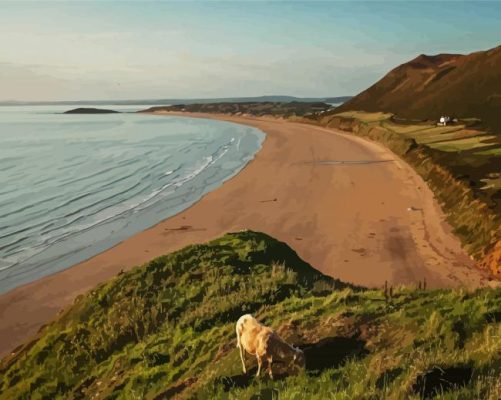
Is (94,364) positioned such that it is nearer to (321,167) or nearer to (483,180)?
(483,180)

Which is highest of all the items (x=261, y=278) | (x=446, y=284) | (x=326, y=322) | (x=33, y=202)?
(x=326, y=322)

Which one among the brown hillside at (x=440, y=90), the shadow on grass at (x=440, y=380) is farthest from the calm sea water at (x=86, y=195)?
the brown hillside at (x=440, y=90)

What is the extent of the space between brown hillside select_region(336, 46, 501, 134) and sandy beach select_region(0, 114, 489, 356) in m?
32.8

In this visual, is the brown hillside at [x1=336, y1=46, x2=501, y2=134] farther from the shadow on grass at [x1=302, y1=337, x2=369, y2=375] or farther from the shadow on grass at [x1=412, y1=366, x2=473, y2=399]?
the shadow on grass at [x1=412, y1=366, x2=473, y2=399]

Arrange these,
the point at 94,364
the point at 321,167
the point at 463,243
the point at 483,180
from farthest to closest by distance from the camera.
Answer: the point at 321,167
the point at 483,180
the point at 463,243
the point at 94,364

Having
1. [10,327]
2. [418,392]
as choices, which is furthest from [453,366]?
[10,327]

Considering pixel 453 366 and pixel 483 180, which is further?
pixel 483 180

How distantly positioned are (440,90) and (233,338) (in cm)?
12150

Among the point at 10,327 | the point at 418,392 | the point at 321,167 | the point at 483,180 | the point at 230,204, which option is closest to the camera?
the point at 418,392

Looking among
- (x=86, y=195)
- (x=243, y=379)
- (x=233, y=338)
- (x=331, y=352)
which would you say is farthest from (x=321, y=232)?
(x=86, y=195)

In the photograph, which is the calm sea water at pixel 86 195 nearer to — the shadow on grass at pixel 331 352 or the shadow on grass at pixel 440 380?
the shadow on grass at pixel 331 352

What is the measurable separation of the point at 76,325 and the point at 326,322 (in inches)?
300

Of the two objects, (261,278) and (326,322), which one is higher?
(326,322)

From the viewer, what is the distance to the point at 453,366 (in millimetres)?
5992
